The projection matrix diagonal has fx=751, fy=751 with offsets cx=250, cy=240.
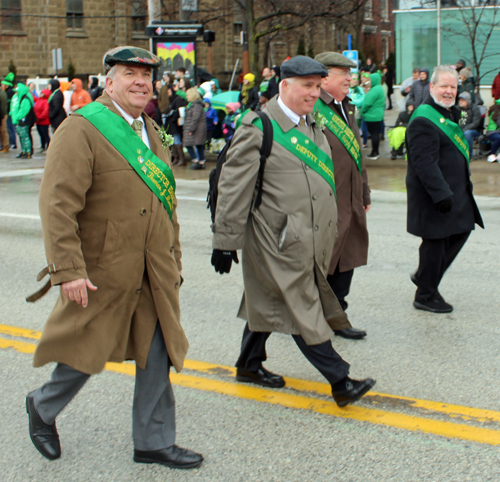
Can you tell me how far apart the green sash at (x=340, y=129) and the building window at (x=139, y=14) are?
1463 inches

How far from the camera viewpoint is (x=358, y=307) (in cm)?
591

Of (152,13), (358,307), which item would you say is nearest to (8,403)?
(358,307)

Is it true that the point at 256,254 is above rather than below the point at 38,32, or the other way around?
below

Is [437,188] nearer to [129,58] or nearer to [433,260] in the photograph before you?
[433,260]

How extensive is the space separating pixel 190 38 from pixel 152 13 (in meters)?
1.87

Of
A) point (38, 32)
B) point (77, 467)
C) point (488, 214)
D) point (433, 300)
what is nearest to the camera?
point (77, 467)

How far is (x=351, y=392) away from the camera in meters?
3.88

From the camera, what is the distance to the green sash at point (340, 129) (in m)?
4.79

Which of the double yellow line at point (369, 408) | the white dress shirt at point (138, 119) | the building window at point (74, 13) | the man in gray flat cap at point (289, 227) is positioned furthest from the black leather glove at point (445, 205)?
the building window at point (74, 13)

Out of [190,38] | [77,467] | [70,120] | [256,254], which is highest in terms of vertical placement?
[190,38]

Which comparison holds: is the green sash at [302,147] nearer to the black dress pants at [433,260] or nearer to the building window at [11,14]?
the black dress pants at [433,260]

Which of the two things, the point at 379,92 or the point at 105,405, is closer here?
the point at 105,405

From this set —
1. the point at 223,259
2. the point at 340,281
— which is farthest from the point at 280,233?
the point at 340,281

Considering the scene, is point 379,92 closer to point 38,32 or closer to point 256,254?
point 256,254
